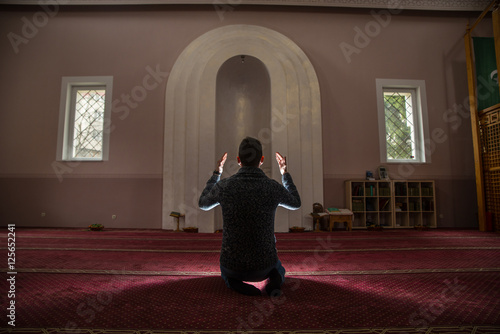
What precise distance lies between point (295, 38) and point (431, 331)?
546cm

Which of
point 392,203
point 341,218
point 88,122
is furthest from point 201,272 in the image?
point 88,122

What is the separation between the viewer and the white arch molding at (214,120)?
5.07 metres

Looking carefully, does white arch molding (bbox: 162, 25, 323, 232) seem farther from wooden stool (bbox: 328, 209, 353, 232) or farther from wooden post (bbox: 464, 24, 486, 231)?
wooden post (bbox: 464, 24, 486, 231)

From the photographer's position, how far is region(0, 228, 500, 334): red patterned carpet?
120 centimetres

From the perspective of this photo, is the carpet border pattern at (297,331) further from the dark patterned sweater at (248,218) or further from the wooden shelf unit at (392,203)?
the wooden shelf unit at (392,203)

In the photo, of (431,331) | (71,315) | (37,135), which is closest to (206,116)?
(37,135)

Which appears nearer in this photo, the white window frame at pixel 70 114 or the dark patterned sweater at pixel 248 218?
the dark patterned sweater at pixel 248 218

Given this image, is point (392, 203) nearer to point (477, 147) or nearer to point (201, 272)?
point (477, 147)

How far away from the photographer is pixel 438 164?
17.7 feet

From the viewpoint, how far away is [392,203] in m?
5.03

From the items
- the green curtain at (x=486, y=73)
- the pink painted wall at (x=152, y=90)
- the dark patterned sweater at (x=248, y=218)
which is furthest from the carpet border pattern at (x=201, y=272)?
the green curtain at (x=486, y=73)

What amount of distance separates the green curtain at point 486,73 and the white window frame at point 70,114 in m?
6.76

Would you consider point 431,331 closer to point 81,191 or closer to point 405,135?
point 405,135

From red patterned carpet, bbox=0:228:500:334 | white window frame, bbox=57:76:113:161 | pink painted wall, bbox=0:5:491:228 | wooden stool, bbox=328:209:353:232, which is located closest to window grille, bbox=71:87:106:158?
white window frame, bbox=57:76:113:161
